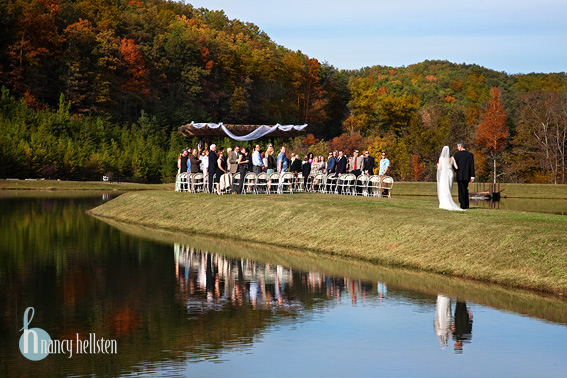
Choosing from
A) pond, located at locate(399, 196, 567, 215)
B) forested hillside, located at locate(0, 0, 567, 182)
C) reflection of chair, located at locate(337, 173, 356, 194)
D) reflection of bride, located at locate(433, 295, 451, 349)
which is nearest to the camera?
reflection of bride, located at locate(433, 295, 451, 349)

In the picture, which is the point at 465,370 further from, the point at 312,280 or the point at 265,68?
the point at 265,68

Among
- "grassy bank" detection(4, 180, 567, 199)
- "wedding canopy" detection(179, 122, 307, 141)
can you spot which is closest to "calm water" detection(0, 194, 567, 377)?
"wedding canopy" detection(179, 122, 307, 141)

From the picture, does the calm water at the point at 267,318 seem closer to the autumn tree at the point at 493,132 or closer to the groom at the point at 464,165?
the groom at the point at 464,165

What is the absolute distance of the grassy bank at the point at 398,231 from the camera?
56.3ft

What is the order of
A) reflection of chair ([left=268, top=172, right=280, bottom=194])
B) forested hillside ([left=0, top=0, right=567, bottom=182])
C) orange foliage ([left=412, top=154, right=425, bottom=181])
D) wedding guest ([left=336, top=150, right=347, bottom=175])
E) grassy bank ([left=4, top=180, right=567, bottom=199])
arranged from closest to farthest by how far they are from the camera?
reflection of chair ([left=268, top=172, right=280, bottom=194])
wedding guest ([left=336, top=150, right=347, bottom=175])
grassy bank ([left=4, top=180, right=567, bottom=199])
forested hillside ([left=0, top=0, right=567, bottom=182])
orange foliage ([left=412, top=154, right=425, bottom=181])

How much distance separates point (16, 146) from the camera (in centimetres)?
7369

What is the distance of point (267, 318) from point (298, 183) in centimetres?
2895

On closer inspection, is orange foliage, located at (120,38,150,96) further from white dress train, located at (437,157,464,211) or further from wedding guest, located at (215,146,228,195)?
white dress train, located at (437,157,464,211)

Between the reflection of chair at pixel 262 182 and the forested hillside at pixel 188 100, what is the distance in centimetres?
3968

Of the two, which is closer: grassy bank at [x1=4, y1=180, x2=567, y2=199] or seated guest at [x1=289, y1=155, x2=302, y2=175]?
seated guest at [x1=289, y1=155, x2=302, y2=175]

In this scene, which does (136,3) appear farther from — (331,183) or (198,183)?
(331,183)

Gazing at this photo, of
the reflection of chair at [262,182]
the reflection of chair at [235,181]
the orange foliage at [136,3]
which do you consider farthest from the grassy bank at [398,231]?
the orange foliage at [136,3]

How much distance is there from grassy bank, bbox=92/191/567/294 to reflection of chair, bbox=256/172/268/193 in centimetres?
297

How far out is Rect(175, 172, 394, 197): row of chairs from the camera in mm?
37156
